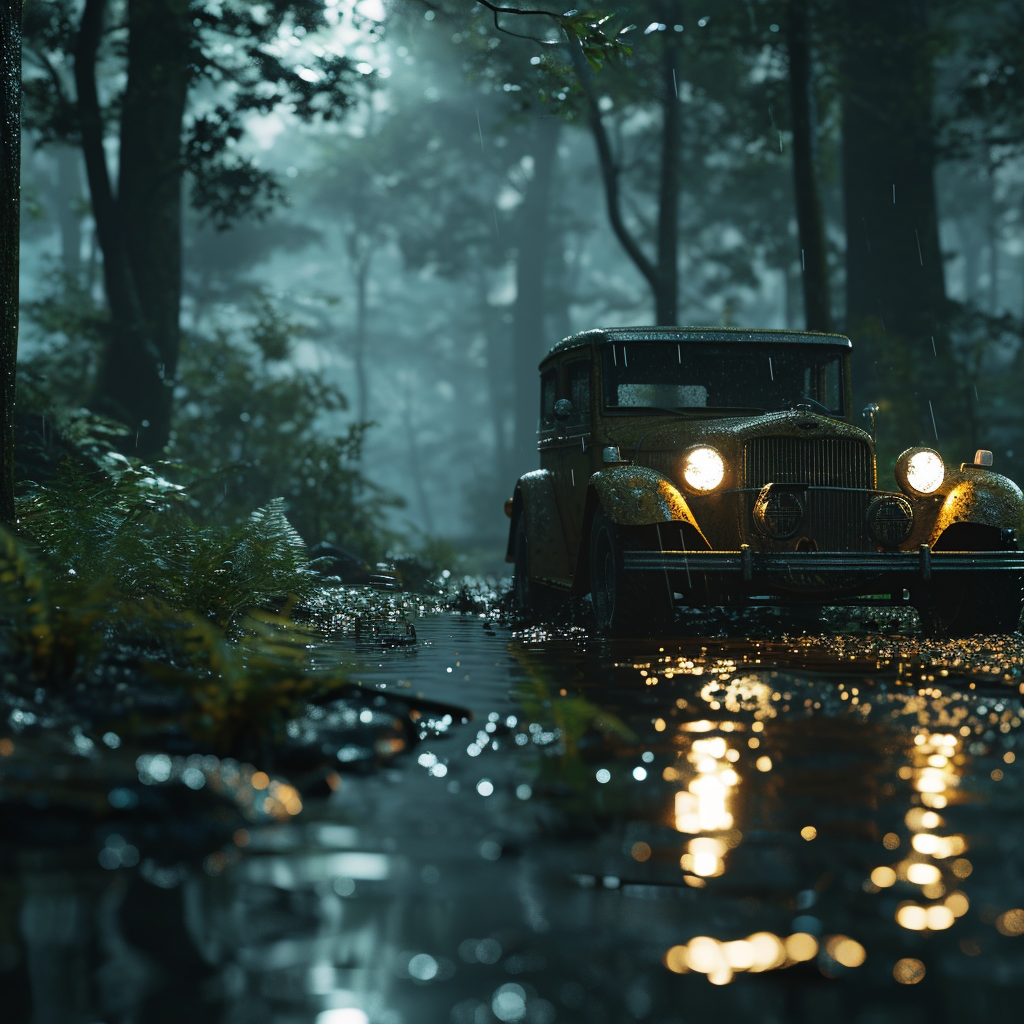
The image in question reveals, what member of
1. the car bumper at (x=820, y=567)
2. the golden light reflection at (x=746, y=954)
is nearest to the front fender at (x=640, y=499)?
the car bumper at (x=820, y=567)

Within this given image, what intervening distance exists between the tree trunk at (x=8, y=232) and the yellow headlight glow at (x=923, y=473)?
569 centimetres

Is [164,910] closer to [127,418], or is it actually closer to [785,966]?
[785,966]

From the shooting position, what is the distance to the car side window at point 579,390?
941 centimetres

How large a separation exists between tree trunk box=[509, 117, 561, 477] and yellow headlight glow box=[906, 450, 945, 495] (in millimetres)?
33883

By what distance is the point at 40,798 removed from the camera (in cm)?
286

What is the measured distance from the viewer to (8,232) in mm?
6473

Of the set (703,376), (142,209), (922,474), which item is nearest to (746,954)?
(922,474)

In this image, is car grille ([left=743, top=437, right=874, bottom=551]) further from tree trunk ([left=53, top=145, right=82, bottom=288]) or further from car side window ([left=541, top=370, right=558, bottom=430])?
tree trunk ([left=53, top=145, right=82, bottom=288])

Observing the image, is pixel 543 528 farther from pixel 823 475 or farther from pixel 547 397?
pixel 823 475

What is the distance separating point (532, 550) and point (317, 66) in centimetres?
877

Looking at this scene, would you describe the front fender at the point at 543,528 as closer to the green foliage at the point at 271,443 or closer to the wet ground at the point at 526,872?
the wet ground at the point at 526,872

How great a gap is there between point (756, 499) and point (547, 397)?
9.69 ft

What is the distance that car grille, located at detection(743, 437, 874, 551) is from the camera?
26.7ft

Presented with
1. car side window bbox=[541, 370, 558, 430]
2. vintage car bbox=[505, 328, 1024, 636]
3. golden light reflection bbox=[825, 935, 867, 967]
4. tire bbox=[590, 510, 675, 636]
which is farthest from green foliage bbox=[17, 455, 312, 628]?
golden light reflection bbox=[825, 935, 867, 967]
